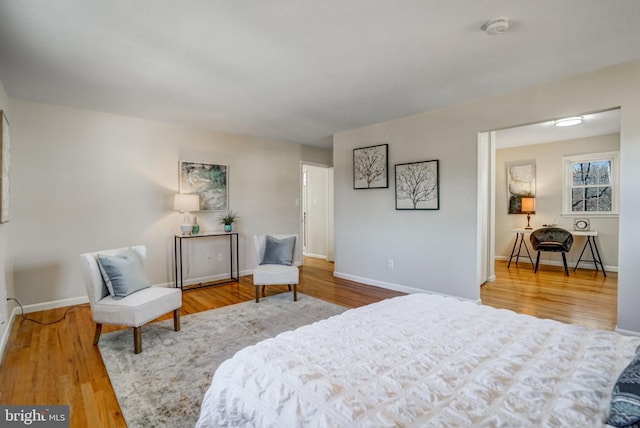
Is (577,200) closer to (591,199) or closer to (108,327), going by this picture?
(591,199)

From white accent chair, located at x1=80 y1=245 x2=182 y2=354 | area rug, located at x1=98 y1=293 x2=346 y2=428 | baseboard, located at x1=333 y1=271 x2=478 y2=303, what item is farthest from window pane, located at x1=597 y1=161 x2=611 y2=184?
white accent chair, located at x1=80 y1=245 x2=182 y2=354

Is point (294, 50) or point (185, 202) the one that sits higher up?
point (294, 50)

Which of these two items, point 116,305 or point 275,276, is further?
point 275,276

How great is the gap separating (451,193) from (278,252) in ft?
7.71

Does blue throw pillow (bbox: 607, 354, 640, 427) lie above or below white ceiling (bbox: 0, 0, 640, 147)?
below

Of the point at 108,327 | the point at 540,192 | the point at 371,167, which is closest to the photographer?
the point at 108,327

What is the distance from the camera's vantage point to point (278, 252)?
163 inches

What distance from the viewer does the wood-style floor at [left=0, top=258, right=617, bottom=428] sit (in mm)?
1918

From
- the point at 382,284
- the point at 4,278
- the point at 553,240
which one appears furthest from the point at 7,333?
the point at 553,240

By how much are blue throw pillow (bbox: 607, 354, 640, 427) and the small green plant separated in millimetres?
4624

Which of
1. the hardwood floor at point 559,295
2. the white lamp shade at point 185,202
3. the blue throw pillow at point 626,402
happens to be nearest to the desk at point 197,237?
the white lamp shade at point 185,202

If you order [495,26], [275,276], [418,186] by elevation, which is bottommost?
[275,276]

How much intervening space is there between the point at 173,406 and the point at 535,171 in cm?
720

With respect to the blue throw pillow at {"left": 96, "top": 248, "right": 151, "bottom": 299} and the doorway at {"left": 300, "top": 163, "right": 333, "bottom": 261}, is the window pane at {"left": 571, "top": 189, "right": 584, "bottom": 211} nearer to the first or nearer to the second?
the doorway at {"left": 300, "top": 163, "right": 333, "bottom": 261}
